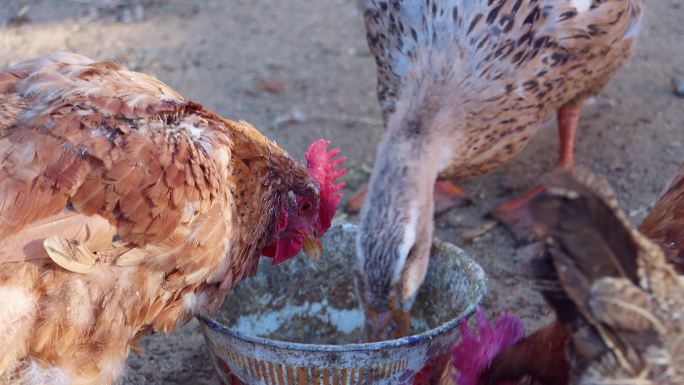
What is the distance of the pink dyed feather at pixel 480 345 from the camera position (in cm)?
205

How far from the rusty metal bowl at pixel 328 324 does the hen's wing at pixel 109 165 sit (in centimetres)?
40

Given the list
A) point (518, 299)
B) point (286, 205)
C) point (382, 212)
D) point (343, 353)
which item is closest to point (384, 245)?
point (382, 212)

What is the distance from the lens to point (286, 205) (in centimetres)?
273

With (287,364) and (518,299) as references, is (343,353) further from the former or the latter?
(518,299)

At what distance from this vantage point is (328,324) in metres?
3.20

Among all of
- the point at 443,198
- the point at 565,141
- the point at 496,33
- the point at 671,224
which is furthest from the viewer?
the point at 565,141

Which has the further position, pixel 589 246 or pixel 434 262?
pixel 434 262

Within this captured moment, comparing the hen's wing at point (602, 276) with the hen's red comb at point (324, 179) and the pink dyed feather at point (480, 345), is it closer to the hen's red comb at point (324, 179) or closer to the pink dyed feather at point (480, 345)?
the pink dyed feather at point (480, 345)

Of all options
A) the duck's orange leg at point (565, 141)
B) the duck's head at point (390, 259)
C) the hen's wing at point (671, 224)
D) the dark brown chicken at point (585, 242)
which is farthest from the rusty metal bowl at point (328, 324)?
the duck's orange leg at point (565, 141)

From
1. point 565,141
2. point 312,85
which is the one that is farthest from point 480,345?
point 312,85

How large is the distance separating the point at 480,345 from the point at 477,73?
161 centimetres

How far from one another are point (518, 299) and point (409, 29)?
52.7 inches

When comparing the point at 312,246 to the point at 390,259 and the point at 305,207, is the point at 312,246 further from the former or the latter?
the point at 390,259

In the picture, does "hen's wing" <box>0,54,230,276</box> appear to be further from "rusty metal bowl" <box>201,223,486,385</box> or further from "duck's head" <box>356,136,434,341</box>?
"duck's head" <box>356,136,434,341</box>
